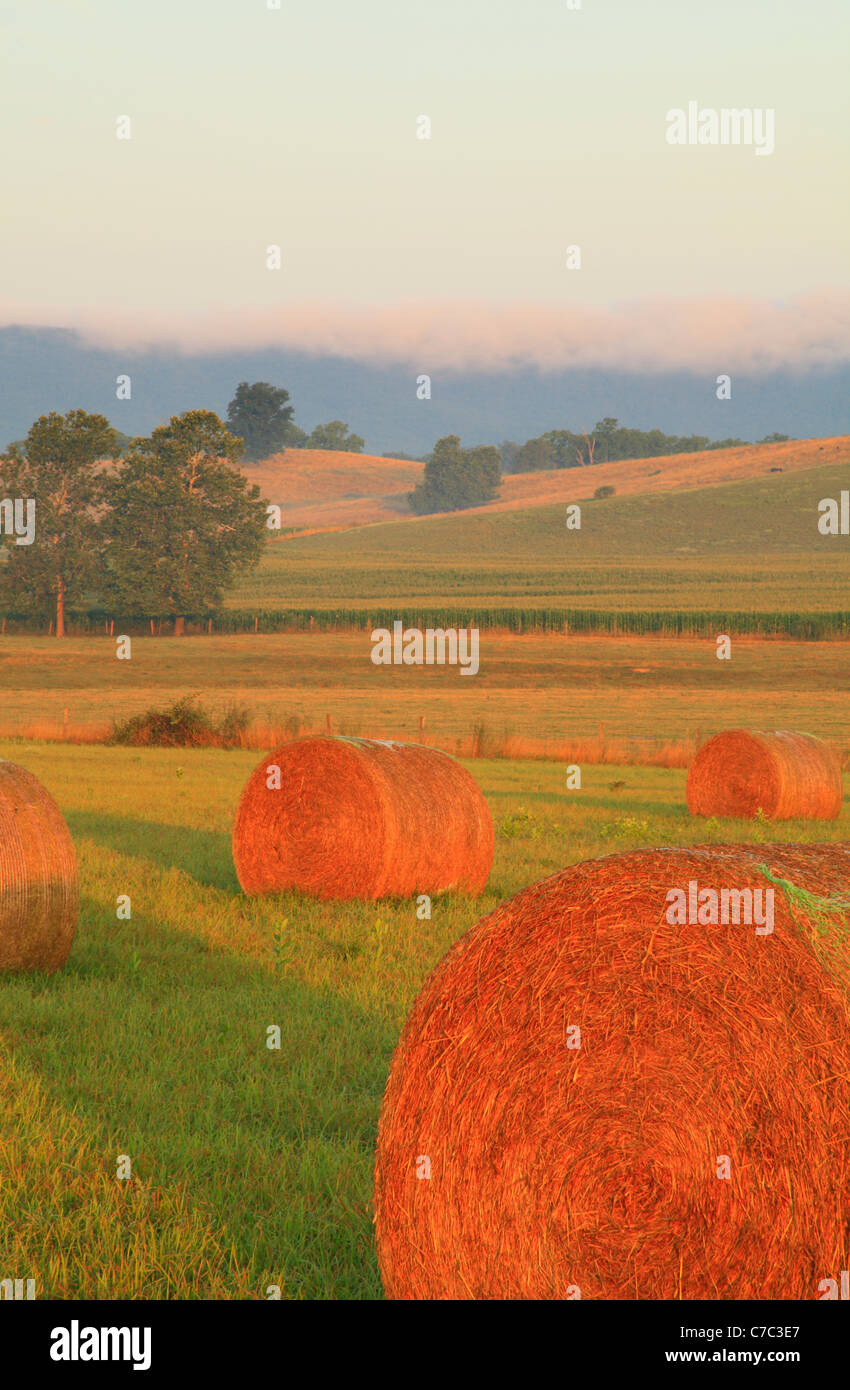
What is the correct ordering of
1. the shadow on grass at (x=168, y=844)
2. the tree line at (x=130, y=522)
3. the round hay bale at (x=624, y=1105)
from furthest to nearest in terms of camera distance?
1. the tree line at (x=130, y=522)
2. the shadow on grass at (x=168, y=844)
3. the round hay bale at (x=624, y=1105)

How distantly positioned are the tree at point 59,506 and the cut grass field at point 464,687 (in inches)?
222

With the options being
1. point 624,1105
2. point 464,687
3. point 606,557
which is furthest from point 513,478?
point 624,1105

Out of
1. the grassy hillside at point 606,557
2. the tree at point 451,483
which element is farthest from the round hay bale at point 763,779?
the tree at point 451,483

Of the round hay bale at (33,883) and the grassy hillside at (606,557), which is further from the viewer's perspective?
the grassy hillside at (606,557)

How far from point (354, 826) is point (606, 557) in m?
101

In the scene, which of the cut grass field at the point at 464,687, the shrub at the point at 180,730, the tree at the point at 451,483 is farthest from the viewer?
the tree at the point at 451,483

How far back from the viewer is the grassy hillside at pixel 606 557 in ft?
308

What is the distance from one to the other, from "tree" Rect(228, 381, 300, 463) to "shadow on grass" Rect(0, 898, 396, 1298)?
177887 mm

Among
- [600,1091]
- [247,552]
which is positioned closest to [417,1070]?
[600,1091]
